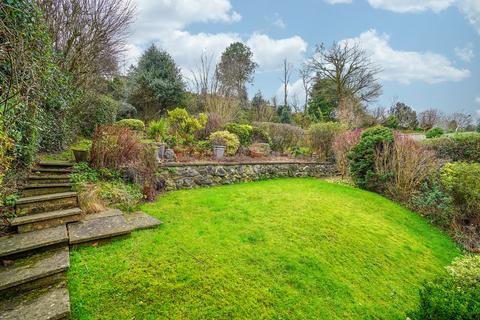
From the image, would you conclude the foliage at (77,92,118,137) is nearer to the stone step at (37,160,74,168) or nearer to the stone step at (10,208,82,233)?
the stone step at (37,160,74,168)

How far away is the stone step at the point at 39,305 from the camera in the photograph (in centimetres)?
184

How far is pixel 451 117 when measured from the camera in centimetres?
2284

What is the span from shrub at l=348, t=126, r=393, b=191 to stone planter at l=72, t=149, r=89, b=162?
819cm

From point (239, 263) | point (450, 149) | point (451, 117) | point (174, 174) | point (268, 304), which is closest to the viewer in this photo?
point (268, 304)

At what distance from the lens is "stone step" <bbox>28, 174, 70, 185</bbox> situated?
4039 millimetres

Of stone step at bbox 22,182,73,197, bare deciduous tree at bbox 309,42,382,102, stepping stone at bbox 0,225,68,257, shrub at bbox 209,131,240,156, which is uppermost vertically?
bare deciduous tree at bbox 309,42,382,102

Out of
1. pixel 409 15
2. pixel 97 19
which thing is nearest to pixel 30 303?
pixel 97 19

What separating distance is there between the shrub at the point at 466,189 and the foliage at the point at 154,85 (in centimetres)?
1334

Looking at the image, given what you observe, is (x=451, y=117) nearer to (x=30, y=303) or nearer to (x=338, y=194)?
(x=338, y=194)

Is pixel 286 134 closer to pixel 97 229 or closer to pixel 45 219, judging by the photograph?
pixel 97 229

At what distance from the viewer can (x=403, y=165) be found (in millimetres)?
6801

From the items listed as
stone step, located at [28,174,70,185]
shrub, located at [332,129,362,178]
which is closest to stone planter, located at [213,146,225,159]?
stone step, located at [28,174,70,185]

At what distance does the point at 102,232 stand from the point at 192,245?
1298 mm

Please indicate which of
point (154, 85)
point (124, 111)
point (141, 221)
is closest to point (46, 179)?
point (141, 221)
